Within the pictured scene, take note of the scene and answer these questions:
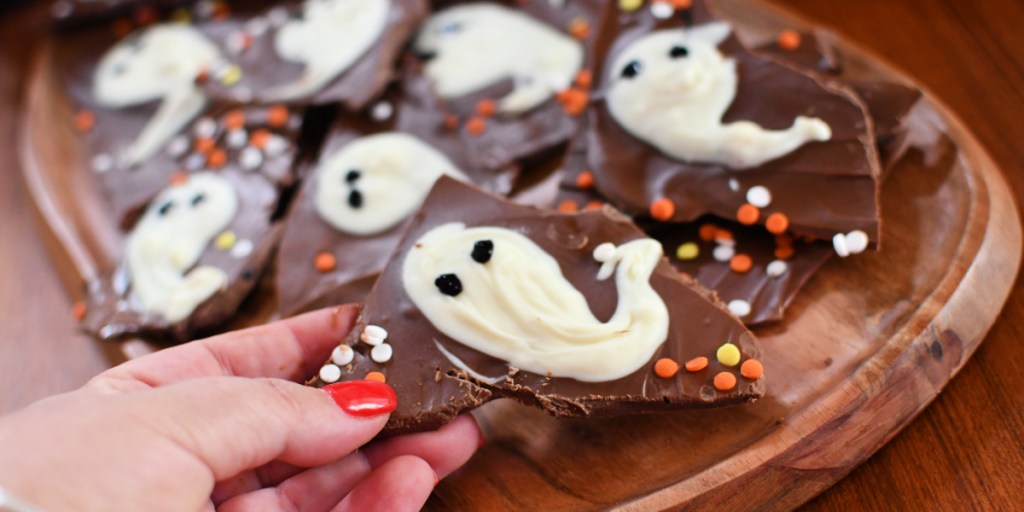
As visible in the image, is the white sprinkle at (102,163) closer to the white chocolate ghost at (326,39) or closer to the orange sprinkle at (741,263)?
the white chocolate ghost at (326,39)

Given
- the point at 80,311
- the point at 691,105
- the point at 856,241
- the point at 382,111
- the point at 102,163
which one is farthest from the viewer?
the point at 102,163

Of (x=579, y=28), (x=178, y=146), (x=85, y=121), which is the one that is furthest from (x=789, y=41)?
(x=85, y=121)

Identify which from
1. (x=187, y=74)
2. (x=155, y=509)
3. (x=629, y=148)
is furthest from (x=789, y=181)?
(x=187, y=74)

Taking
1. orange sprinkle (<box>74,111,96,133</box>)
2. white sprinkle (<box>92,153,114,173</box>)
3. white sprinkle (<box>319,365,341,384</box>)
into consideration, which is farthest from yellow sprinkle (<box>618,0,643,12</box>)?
orange sprinkle (<box>74,111,96,133</box>)

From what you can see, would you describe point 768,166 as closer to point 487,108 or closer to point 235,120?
point 487,108

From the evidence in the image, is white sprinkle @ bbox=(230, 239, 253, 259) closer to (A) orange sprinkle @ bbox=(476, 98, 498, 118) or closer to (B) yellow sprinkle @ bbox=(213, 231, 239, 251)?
(B) yellow sprinkle @ bbox=(213, 231, 239, 251)

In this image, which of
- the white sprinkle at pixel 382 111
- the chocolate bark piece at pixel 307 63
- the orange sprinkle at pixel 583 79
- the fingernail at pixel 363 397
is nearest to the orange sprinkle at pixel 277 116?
the chocolate bark piece at pixel 307 63

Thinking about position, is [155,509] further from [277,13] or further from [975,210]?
[277,13]
